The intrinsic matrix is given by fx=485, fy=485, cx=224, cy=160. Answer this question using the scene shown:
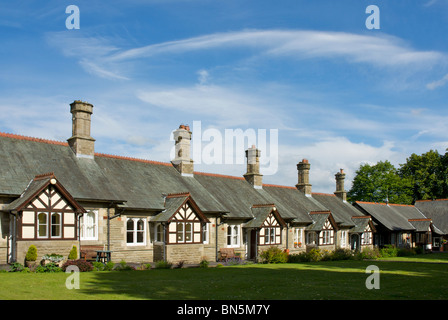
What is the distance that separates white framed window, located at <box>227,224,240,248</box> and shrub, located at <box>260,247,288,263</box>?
2713mm

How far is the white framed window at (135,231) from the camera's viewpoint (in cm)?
2673

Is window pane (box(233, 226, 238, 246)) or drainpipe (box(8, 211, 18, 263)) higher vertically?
drainpipe (box(8, 211, 18, 263))

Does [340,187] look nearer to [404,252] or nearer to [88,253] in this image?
[404,252]

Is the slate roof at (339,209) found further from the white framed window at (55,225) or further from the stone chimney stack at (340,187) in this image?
the white framed window at (55,225)

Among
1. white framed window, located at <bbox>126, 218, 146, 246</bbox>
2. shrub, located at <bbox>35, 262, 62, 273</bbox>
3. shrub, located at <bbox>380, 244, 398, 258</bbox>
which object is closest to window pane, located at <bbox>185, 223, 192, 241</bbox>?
white framed window, located at <bbox>126, 218, 146, 246</bbox>

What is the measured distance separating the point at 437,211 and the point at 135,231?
4358 cm

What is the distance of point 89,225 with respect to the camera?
25.0 m

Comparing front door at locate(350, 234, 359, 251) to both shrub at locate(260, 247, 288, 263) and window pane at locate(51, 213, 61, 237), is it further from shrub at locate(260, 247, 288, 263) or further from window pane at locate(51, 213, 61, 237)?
window pane at locate(51, 213, 61, 237)

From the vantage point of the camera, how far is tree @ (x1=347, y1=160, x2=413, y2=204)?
6525 centimetres

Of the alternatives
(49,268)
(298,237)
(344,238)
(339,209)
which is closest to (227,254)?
(298,237)
